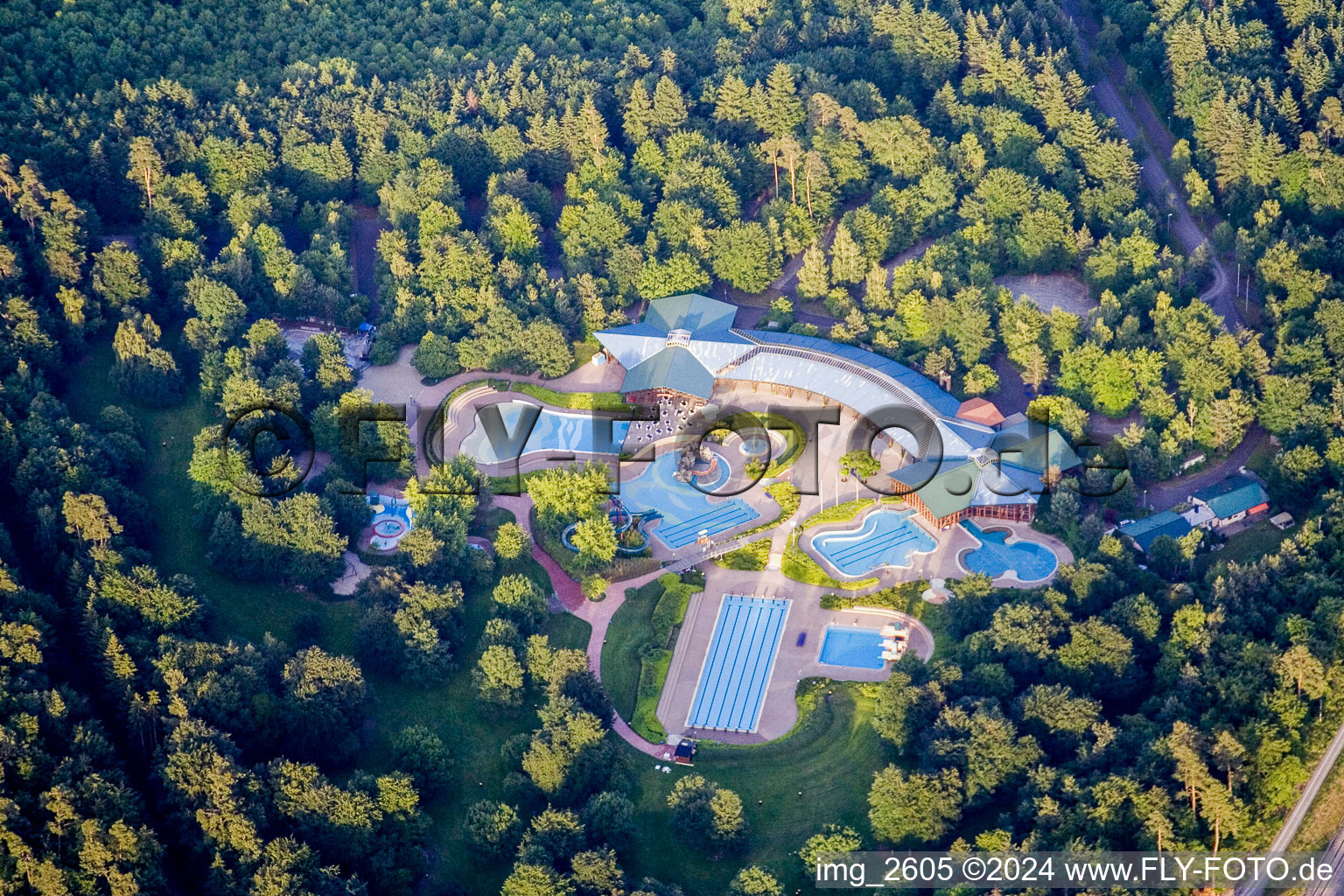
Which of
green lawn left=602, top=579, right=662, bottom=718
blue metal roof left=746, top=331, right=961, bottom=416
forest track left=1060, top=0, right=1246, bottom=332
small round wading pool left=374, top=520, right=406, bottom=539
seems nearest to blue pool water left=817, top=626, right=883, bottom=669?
green lawn left=602, top=579, right=662, bottom=718

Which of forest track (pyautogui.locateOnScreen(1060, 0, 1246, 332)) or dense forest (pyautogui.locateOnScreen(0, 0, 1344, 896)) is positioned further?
forest track (pyautogui.locateOnScreen(1060, 0, 1246, 332))

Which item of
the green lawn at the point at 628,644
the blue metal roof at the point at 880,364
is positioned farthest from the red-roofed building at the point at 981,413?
the green lawn at the point at 628,644

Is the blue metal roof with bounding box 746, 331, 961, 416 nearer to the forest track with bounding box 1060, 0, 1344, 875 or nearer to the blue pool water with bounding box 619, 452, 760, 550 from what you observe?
the blue pool water with bounding box 619, 452, 760, 550

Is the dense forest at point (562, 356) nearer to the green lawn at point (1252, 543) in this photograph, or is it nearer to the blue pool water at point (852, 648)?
the green lawn at point (1252, 543)

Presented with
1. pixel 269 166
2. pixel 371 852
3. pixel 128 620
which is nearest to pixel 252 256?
pixel 269 166

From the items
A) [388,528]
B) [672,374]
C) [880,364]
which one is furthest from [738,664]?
[880,364]

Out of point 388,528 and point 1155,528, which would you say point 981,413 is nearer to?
point 1155,528

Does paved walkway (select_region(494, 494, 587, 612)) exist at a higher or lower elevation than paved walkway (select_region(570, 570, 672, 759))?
higher
